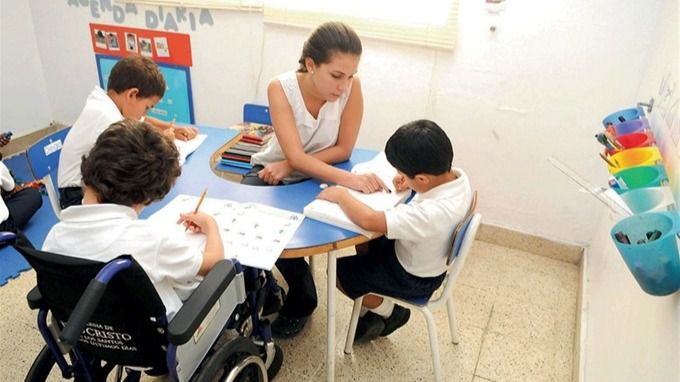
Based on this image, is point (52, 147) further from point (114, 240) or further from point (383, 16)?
point (383, 16)

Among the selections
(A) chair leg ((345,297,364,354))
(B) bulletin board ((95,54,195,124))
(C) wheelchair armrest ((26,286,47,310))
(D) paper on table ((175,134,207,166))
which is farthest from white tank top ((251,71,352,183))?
(B) bulletin board ((95,54,195,124))

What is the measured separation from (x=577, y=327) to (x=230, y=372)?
1.41 metres

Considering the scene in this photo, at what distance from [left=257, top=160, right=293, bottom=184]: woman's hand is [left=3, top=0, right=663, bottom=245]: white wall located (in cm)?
102

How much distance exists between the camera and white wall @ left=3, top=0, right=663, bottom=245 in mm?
2000

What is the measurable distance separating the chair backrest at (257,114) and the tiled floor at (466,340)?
75 cm

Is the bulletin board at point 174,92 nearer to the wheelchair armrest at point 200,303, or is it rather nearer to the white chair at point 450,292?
the white chair at point 450,292

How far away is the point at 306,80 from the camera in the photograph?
1673 mm

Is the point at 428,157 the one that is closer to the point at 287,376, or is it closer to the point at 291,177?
the point at 291,177

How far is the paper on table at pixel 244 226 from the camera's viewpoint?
1147 mm

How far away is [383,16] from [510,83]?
2.23ft

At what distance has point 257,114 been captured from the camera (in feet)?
7.42

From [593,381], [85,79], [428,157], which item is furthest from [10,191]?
[593,381]

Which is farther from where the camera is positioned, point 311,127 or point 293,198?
point 311,127

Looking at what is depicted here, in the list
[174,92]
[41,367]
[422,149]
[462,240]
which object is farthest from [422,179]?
[174,92]
